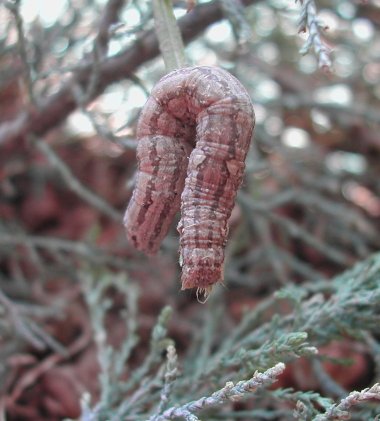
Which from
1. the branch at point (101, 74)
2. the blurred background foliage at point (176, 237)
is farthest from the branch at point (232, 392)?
the branch at point (101, 74)

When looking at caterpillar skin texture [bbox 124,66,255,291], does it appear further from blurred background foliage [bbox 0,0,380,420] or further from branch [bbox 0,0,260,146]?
branch [bbox 0,0,260,146]

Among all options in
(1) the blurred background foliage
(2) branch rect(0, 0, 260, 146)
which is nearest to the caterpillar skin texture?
(1) the blurred background foliage

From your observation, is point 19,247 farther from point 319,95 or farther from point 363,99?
point 363,99

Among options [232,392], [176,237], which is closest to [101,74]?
[176,237]

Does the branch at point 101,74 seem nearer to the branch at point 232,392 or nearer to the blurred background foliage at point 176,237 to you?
the blurred background foliage at point 176,237

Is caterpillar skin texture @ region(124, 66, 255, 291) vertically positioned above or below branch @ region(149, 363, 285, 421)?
above

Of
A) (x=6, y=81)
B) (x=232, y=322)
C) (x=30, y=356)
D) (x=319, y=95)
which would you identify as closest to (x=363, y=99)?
(x=319, y=95)

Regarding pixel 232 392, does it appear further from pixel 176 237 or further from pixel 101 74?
pixel 101 74
